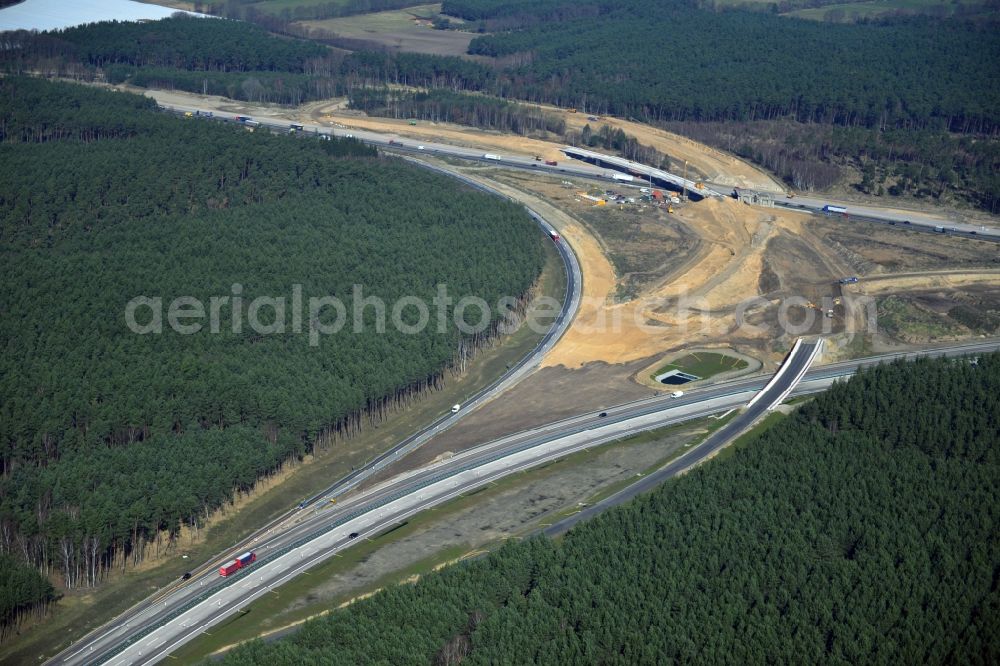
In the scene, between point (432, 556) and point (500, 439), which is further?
point (500, 439)

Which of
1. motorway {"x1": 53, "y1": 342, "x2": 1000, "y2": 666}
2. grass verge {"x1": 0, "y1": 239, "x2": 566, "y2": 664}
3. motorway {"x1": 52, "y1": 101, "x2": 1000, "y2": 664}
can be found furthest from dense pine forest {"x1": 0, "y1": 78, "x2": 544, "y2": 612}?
motorway {"x1": 53, "y1": 342, "x2": 1000, "y2": 666}

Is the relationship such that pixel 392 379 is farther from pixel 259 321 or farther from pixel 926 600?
pixel 926 600

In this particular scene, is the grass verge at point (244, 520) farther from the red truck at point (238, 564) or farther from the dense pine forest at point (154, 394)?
the red truck at point (238, 564)

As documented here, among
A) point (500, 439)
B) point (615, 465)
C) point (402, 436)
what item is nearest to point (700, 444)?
point (615, 465)

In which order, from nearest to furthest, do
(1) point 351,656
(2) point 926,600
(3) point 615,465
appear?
(1) point 351,656, (2) point 926,600, (3) point 615,465

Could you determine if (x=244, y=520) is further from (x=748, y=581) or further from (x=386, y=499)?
(x=748, y=581)

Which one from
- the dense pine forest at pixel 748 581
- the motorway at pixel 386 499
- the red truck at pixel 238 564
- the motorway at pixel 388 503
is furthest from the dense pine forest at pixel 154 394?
the dense pine forest at pixel 748 581

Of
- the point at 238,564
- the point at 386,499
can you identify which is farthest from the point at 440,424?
the point at 238,564
